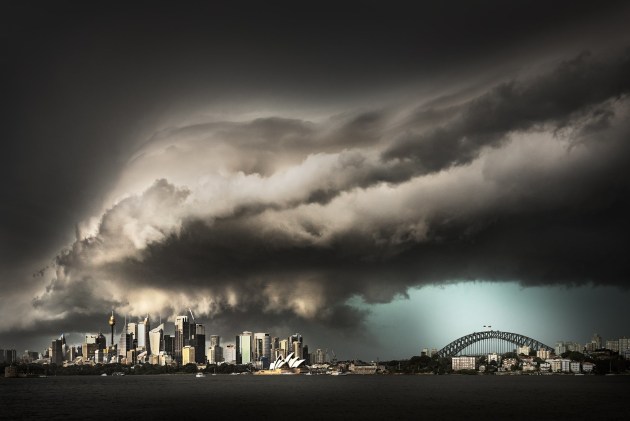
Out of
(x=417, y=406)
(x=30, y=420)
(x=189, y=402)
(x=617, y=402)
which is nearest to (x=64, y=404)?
(x=189, y=402)

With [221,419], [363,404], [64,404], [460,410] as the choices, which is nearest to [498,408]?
[460,410]

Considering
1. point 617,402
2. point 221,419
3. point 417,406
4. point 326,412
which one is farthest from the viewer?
point 617,402

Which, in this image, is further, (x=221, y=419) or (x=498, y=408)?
(x=498, y=408)

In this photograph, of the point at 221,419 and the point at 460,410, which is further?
the point at 460,410

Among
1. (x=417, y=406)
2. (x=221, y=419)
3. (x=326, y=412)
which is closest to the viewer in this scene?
(x=221, y=419)

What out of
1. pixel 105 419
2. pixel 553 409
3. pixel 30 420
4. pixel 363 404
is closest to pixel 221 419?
pixel 105 419

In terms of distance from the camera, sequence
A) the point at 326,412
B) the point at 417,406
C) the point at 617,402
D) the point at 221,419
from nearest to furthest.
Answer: the point at 221,419
the point at 326,412
the point at 417,406
the point at 617,402

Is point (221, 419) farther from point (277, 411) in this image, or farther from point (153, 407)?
point (153, 407)

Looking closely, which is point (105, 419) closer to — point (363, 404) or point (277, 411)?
point (277, 411)
